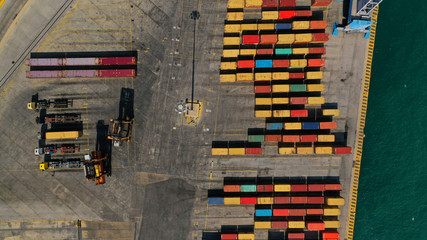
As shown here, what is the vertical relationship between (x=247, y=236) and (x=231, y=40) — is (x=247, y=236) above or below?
below

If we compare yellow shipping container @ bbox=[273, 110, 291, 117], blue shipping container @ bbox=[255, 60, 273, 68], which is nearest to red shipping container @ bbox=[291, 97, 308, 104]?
yellow shipping container @ bbox=[273, 110, 291, 117]

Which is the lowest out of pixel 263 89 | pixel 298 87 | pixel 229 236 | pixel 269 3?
pixel 229 236

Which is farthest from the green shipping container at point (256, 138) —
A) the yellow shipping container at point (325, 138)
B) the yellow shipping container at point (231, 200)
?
the yellow shipping container at point (231, 200)

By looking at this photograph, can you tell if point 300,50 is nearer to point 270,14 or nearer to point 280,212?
point 270,14

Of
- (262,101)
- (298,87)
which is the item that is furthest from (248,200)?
(298,87)

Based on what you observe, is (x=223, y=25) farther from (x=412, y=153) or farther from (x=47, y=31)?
(x=412, y=153)

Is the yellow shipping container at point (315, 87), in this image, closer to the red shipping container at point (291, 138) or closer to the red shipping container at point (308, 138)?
the red shipping container at point (308, 138)

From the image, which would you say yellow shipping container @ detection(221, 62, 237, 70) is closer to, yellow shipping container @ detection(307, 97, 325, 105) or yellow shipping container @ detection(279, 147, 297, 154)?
yellow shipping container @ detection(307, 97, 325, 105)
